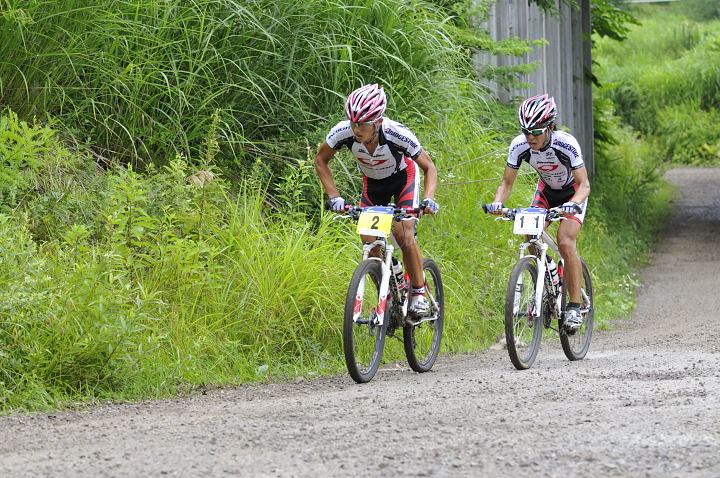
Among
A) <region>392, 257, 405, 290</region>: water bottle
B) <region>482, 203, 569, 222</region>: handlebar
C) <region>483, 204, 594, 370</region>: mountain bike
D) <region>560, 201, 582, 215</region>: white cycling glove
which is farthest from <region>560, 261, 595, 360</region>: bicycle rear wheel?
<region>392, 257, 405, 290</region>: water bottle

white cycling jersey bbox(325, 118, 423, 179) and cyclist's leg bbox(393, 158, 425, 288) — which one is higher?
white cycling jersey bbox(325, 118, 423, 179)

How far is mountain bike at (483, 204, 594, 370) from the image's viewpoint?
8.34 m

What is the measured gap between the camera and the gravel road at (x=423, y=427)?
16.9 ft

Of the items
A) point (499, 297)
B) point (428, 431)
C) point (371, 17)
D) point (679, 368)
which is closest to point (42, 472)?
point (428, 431)

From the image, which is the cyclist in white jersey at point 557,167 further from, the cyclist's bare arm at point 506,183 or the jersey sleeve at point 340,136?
the jersey sleeve at point 340,136

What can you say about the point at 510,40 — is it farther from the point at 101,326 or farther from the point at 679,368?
the point at 101,326

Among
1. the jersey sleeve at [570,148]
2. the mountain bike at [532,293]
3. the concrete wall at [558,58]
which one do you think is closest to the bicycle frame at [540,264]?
the mountain bike at [532,293]

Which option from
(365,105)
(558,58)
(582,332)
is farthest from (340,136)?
(558,58)

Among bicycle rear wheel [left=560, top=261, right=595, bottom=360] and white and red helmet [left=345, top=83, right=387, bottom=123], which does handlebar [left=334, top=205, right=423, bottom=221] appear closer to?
white and red helmet [left=345, top=83, right=387, bottom=123]

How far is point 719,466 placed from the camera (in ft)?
16.4

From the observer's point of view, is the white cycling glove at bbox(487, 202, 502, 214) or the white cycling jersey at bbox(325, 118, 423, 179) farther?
the white cycling glove at bbox(487, 202, 502, 214)

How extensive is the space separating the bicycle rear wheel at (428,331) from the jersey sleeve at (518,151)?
3.27 feet

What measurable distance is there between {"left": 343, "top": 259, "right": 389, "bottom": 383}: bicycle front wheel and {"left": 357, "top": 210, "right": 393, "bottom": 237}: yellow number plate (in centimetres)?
21

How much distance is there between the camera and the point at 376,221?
7801mm
